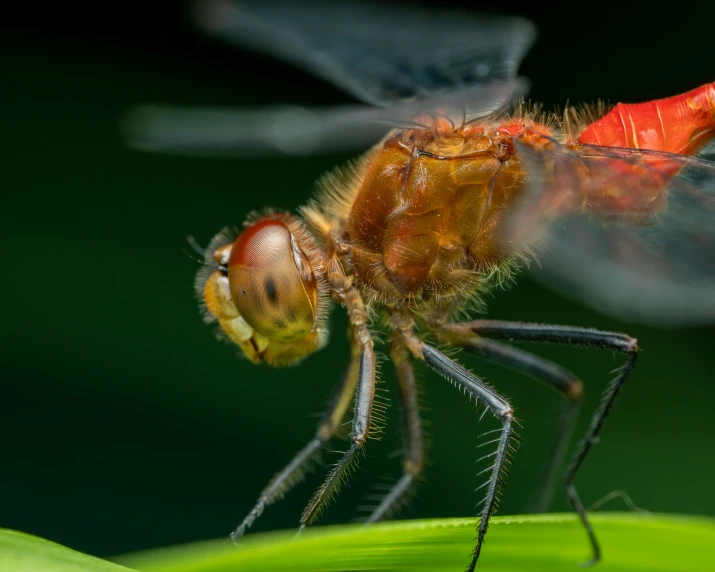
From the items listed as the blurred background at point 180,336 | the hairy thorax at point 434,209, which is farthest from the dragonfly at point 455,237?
the blurred background at point 180,336

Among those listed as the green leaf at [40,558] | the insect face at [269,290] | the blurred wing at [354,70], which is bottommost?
the green leaf at [40,558]

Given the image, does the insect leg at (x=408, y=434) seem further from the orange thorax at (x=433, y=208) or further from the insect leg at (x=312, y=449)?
the orange thorax at (x=433, y=208)

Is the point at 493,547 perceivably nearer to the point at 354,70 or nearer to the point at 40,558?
the point at 40,558

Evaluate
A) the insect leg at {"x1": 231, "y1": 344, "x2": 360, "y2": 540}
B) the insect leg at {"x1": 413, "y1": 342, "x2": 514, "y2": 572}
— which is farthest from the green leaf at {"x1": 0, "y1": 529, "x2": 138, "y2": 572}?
the insect leg at {"x1": 231, "y1": 344, "x2": 360, "y2": 540}

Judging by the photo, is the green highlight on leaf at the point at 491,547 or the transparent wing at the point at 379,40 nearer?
the green highlight on leaf at the point at 491,547

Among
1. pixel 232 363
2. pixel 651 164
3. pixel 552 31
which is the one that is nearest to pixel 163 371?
pixel 232 363

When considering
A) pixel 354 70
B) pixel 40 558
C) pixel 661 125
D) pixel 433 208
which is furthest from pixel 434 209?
pixel 40 558
